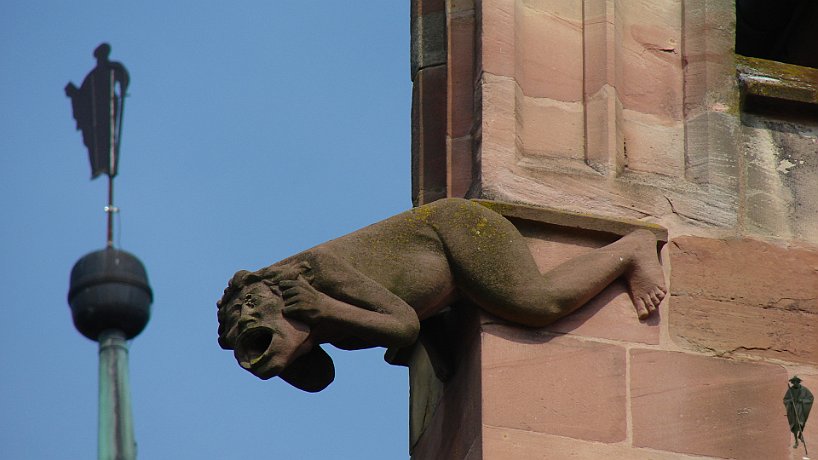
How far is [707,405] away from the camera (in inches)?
275

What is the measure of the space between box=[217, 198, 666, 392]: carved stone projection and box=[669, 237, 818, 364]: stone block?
4.5 inches

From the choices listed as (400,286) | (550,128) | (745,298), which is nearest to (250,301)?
(400,286)

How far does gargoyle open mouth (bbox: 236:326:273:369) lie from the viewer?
687 centimetres

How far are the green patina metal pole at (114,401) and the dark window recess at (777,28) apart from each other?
16.9 m

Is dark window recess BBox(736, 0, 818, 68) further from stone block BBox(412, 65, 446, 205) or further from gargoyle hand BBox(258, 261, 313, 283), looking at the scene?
gargoyle hand BBox(258, 261, 313, 283)

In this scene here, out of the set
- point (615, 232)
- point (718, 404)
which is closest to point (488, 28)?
point (615, 232)

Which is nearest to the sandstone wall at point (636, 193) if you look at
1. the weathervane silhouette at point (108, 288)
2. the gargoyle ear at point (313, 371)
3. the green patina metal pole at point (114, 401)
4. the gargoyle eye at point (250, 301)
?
the gargoyle ear at point (313, 371)

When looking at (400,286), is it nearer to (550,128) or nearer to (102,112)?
(550,128)

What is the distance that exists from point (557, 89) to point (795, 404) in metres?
1.30

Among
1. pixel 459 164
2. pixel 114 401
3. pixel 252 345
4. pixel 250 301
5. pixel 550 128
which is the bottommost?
pixel 114 401

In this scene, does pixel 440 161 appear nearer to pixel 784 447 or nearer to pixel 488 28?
pixel 488 28

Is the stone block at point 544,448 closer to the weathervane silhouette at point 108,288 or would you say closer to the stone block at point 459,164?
the stone block at point 459,164

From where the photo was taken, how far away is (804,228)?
7.52 m

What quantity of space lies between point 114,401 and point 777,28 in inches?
778
